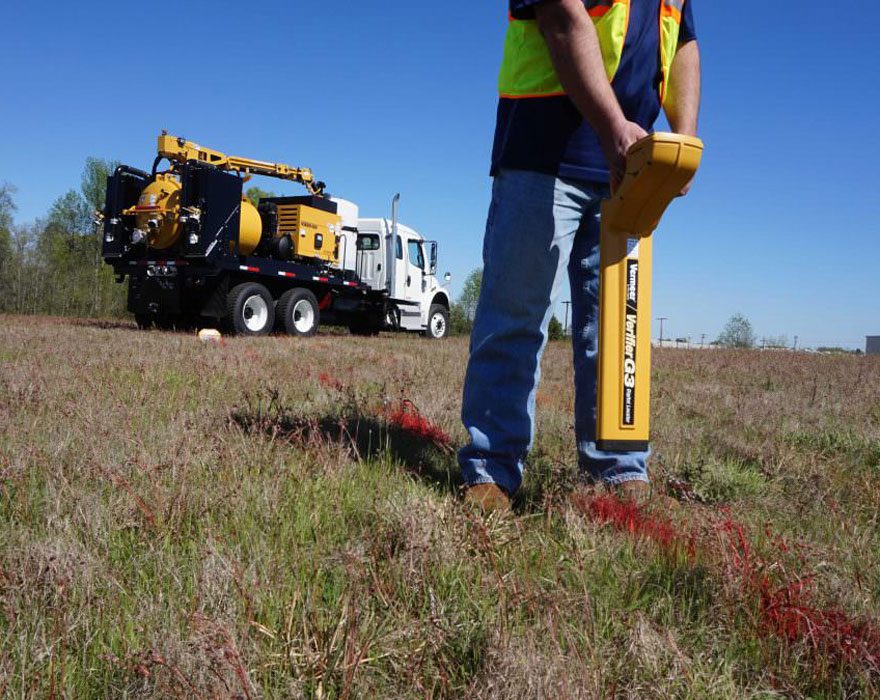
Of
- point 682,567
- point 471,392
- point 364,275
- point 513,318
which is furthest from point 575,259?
point 364,275

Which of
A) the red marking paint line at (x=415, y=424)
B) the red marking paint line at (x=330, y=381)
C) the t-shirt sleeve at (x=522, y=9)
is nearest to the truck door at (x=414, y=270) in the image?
the red marking paint line at (x=330, y=381)

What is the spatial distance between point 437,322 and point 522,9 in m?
18.2

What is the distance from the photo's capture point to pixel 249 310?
44.5 feet

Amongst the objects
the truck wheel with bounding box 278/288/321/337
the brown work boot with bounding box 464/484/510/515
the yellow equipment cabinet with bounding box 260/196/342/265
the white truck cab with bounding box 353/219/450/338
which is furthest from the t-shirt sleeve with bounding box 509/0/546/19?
the white truck cab with bounding box 353/219/450/338

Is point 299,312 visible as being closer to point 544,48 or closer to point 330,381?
point 330,381

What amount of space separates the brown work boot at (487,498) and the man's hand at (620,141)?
111 cm

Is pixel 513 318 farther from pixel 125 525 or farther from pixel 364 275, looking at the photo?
pixel 364 275

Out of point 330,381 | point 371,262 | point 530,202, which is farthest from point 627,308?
point 371,262

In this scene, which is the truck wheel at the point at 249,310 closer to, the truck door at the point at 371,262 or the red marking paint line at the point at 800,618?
the truck door at the point at 371,262

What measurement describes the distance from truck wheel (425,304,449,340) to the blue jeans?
17389 millimetres

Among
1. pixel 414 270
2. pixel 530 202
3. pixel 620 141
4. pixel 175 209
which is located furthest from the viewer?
pixel 414 270

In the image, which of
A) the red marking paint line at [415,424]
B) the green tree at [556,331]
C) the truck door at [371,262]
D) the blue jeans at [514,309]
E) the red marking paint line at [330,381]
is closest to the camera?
the blue jeans at [514,309]

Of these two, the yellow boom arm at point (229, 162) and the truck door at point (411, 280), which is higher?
the yellow boom arm at point (229, 162)

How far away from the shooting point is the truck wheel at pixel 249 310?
13.1 m
